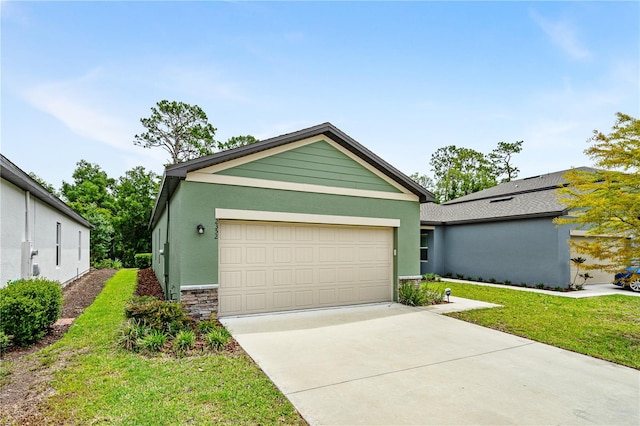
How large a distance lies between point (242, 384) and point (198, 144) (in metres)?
30.6

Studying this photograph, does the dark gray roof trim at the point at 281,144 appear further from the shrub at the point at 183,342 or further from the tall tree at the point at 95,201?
the tall tree at the point at 95,201

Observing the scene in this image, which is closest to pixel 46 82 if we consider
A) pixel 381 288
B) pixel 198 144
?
pixel 381 288

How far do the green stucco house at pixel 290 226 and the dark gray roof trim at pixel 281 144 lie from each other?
0.03m

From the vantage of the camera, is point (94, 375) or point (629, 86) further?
point (629, 86)

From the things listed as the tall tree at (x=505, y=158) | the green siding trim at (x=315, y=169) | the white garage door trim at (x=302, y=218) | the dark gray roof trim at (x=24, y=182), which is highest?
the tall tree at (x=505, y=158)

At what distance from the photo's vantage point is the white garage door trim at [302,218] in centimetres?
778

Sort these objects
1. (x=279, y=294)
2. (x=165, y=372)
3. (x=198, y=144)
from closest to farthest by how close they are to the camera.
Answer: (x=165, y=372), (x=279, y=294), (x=198, y=144)

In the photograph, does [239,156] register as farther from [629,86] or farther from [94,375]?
[629,86]

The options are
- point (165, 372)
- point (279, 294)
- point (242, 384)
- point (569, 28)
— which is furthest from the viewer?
point (569, 28)

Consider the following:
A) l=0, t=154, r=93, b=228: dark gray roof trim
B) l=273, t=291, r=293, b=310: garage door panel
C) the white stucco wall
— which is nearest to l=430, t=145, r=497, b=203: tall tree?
l=273, t=291, r=293, b=310: garage door panel

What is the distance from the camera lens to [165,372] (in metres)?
4.57

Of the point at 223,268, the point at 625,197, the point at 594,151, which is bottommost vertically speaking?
the point at 223,268

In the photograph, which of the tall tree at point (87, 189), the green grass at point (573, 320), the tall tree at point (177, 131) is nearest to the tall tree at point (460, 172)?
the tall tree at point (177, 131)

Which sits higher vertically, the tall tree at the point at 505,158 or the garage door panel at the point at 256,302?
the tall tree at the point at 505,158
